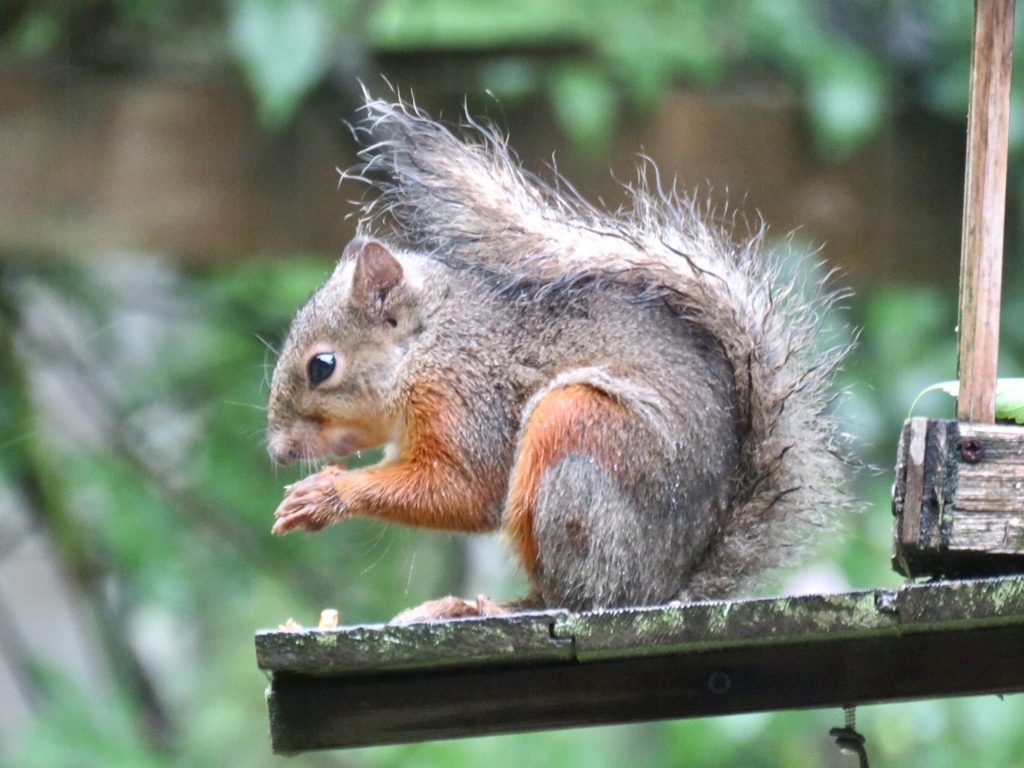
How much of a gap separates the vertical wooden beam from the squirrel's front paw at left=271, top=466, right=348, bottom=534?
664mm

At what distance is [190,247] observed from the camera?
2795mm

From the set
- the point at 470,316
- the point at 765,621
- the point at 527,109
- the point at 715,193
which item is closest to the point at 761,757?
the point at 715,193

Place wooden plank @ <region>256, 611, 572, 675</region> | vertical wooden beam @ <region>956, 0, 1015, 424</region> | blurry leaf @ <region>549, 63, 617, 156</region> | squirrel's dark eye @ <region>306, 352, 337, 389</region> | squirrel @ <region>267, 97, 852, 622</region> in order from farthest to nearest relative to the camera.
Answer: blurry leaf @ <region>549, 63, 617, 156</region> < squirrel's dark eye @ <region>306, 352, 337, 389</region> < squirrel @ <region>267, 97, 852, 622</region> < vertical wooden beam @ <region>956, 0, 1015, 424</region> < wooden plank @ <region>256, 611, 572, 675</region>

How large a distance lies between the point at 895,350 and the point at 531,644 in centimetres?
245

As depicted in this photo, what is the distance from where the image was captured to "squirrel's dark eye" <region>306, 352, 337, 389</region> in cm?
178

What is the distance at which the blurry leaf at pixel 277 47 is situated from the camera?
8.17 ft

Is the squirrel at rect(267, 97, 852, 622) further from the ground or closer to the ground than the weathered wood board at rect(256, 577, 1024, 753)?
further from the ground

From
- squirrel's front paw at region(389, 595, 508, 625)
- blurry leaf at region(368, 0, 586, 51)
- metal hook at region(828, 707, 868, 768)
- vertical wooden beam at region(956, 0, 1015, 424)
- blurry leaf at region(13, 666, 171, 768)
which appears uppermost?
blurry leaf at region(368, 0, 586, 51)

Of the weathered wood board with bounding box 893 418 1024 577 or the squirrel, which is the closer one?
the weathered wood board with bounding box 893 418 1024 577

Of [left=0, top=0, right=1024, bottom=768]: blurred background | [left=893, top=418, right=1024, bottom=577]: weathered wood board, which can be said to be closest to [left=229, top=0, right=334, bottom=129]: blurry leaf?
[left=0, top=0, right=1024, bottom=768]: blurred background

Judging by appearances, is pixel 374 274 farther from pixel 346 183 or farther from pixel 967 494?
pixel 346 183

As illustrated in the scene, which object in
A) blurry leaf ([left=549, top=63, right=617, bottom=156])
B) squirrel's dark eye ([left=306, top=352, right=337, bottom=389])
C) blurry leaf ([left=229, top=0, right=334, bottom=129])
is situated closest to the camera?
squirrel's dark eye ([left=306, top=352, right=337, bottom=389])

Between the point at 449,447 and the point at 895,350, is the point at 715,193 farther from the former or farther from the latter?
A: the point at 449,447

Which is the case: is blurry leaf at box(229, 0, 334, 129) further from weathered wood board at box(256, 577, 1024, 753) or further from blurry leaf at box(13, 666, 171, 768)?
weathered wood board at box(256, 577, 1024, 753)
